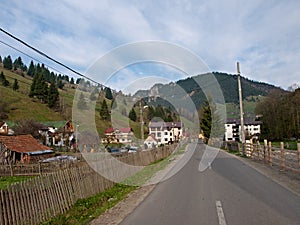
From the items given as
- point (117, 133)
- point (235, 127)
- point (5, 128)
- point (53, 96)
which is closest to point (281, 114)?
point (117, 133)

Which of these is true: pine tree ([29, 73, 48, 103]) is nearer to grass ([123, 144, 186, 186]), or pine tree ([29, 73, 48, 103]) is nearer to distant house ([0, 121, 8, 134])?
distant house ([0, 121, 8, 134])

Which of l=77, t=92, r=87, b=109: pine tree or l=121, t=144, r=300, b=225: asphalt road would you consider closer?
l=121, t=144, r=300, b=225: asphalt road

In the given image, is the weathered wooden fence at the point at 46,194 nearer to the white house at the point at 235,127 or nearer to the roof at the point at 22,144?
the roof at the point at 22,144

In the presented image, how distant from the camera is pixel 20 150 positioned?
36.0 m

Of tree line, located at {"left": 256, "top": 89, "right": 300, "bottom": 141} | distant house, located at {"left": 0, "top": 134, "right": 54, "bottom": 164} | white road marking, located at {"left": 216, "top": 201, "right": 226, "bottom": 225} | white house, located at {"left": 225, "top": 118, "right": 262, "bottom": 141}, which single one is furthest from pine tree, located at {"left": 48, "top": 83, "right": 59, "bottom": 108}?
white road marking, located at {"left": 216, "top": 201, "right": 226, "bottom": 225}

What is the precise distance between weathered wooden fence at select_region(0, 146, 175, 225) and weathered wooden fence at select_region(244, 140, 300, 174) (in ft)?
29.0

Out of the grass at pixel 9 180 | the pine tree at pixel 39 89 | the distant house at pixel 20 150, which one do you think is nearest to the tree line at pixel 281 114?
the distant house at pixel 20 150

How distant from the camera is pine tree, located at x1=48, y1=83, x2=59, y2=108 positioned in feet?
264

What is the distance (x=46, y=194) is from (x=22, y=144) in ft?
109

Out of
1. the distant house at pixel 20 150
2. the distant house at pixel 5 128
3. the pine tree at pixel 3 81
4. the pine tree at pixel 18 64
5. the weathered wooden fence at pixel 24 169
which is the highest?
the pine tree at pixel 18 64

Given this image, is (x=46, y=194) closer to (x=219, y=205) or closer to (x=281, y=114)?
(x=219, y=205)

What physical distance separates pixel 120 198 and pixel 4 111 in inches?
2808

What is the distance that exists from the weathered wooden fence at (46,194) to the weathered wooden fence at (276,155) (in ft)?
29.0

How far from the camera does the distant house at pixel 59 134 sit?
6197cm
